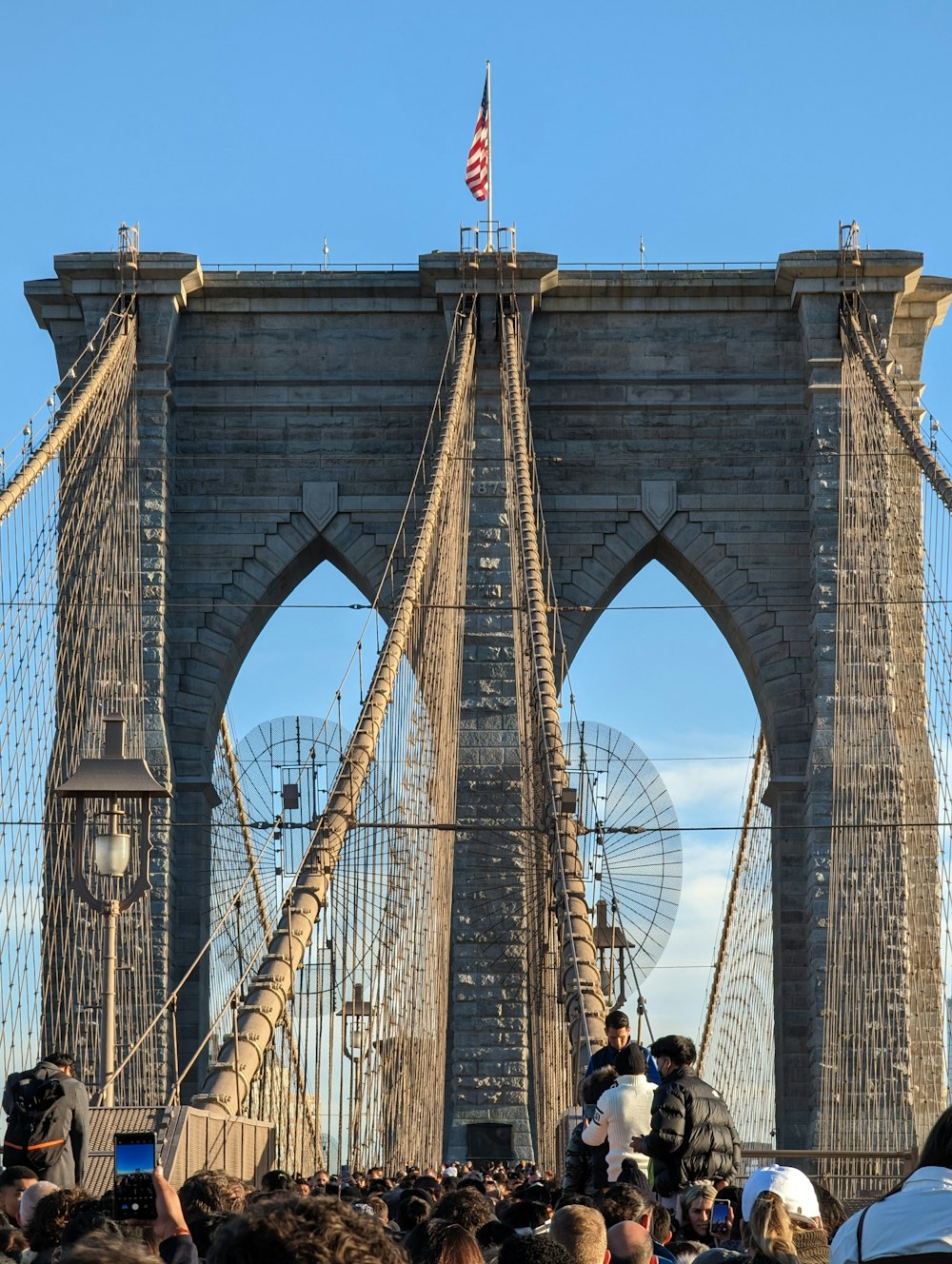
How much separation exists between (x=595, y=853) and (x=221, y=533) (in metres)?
5.73

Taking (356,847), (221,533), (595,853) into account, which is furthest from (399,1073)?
(221,533)

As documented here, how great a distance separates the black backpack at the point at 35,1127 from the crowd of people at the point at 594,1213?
0.24 ft

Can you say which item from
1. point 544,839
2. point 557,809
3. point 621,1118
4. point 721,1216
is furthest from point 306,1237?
point 544,839

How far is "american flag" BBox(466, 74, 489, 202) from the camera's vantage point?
103 feet

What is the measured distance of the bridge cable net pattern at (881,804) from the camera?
25.9 metres

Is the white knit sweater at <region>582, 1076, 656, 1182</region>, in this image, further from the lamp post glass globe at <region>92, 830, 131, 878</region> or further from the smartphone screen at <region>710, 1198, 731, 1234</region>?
the lamp post glass globe at <region>92, 830, 131, 878</region>

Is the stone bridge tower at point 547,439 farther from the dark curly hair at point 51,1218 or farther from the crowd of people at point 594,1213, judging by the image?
the dark curly hair at point 51,1218

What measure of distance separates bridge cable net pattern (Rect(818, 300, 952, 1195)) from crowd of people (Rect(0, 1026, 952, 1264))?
15.3 m

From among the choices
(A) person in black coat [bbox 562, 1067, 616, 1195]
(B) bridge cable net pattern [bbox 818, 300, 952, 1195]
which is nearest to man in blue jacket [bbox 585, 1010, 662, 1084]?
(A) person in black coat [bbox 562, 1067, 616, 1195]

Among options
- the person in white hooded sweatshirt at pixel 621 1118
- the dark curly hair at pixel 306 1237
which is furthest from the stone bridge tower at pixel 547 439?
the dark curly hair at pixel 306 1237

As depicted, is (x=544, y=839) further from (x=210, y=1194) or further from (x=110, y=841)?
(x=210, y=1194)

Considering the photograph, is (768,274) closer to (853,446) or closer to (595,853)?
(853,446)

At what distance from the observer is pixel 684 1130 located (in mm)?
7434

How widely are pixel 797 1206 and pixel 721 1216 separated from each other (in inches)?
A: 38.7
